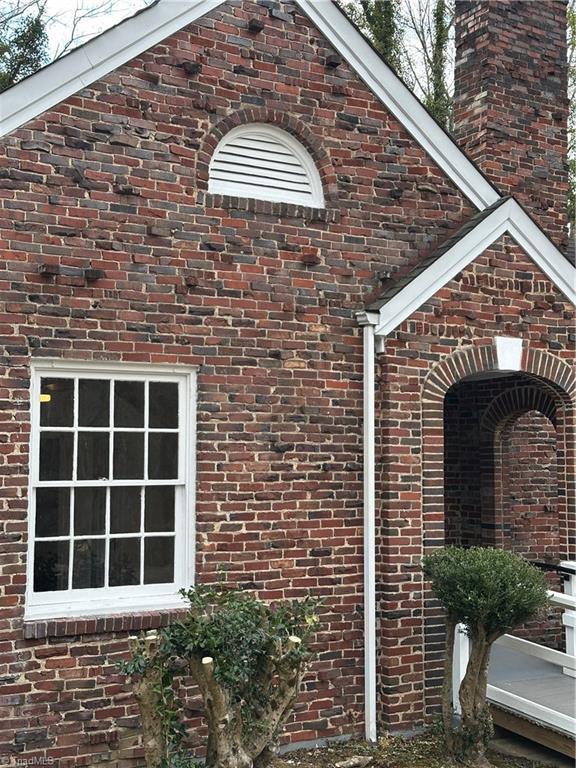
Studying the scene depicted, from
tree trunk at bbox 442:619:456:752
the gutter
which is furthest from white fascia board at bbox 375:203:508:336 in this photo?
tree trunk at bbox 442:619:456:752

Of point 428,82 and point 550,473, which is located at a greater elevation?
point 428,82

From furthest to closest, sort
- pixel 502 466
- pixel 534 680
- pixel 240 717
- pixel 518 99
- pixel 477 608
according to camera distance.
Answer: pixel 518 99, pixel 502 466, pixel 534 680, pixel 477 608, pixel 240 717

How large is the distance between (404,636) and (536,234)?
4.11 metres

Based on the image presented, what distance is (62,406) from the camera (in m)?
6.73

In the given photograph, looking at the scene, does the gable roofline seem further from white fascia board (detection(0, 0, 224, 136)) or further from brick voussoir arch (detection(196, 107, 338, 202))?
brick voussoir arch (detection(196, 107, 338, 202))

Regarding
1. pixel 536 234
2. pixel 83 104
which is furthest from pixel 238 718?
pixel 536 234

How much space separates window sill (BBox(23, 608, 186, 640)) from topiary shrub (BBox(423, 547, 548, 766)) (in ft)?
7.25

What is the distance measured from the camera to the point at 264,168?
305 inches

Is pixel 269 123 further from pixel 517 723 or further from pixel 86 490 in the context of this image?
pixel 517 723

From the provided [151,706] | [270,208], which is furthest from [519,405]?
[151,706]

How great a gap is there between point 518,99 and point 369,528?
5980 mm

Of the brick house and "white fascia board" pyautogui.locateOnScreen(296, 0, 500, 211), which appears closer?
the brick house

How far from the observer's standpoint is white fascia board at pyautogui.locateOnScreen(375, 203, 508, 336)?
25.7ft

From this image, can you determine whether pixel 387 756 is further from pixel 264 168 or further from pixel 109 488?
pixel 264 168
